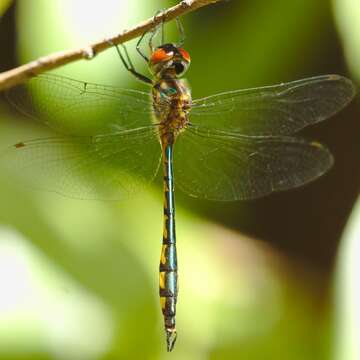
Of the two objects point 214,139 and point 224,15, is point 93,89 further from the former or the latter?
point 224,15

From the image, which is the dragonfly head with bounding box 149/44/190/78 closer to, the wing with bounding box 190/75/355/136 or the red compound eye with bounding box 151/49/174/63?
the red compound eye with bounding box 151/49/174/63

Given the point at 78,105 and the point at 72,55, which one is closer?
the point at 72,55

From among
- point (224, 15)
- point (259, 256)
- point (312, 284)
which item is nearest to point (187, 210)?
point (259, 256)

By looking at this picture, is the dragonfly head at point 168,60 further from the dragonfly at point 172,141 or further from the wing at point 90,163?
the wing at point 90,163

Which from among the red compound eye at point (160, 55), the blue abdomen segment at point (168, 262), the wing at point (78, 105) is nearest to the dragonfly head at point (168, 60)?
the red compound eye at point (160, 55)

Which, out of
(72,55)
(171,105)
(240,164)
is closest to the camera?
(72,55)

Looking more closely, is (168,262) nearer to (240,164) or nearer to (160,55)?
(240,164)

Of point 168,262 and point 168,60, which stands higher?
point 168,60

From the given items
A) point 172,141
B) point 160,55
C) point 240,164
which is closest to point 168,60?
point 160,55
